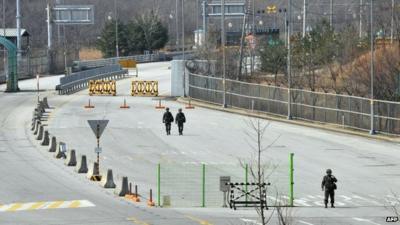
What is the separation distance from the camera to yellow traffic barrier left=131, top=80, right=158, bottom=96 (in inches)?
3145

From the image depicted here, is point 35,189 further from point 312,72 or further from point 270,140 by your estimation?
point 312,72

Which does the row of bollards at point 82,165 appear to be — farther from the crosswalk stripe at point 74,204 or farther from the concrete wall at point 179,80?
the concrete wall at point 179,80

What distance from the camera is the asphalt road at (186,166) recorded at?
86.4ft

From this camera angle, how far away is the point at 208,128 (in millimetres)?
52875

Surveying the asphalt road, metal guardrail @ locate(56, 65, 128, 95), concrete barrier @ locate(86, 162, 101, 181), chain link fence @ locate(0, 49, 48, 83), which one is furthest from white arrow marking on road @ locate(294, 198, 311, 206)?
chain link fence @ locate(0, 49, 48, 83)

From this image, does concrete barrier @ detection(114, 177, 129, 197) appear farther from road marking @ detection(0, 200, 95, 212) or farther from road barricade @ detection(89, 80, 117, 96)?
road barricade @ detection(89, 80, 117, 96)

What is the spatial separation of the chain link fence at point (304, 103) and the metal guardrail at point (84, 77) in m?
13.8

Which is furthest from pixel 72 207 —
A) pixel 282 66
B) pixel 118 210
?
pixel 282 66

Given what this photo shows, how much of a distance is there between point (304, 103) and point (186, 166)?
860 inches

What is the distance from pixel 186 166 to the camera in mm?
36875

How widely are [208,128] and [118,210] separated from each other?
26399 millimetres

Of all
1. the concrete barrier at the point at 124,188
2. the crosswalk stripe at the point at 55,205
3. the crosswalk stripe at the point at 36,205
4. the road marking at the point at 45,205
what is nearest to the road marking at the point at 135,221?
the road marking at the point at 45,205

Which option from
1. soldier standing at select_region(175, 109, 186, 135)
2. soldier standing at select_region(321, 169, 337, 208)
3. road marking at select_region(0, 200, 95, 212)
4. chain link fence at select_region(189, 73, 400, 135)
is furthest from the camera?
chain link fence at select_region(189, 73, 400, 135)

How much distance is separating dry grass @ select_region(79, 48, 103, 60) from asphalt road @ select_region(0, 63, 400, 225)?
309 feet
